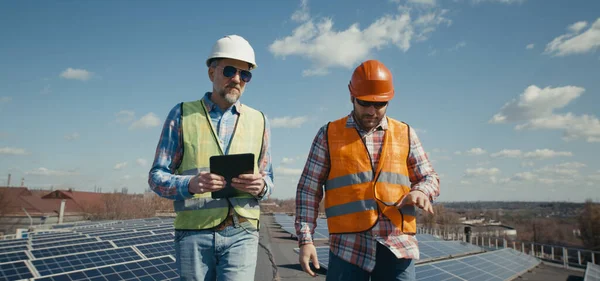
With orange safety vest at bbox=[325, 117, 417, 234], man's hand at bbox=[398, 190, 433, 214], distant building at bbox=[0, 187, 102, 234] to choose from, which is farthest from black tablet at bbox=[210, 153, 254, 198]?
distant building at bbox=[0, 187, 102, 234]

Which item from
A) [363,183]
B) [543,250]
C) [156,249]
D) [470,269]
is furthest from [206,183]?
[543,250]

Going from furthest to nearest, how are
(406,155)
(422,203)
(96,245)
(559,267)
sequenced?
(559,267) < (96,245) < (406,155) < (422,203)

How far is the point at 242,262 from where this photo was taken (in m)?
2.48

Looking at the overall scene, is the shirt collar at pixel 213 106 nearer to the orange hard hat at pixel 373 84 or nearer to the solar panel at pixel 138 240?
the orange hard hat at pixel 373 84

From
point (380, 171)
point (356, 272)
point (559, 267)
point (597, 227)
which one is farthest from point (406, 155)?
point (597, 227)

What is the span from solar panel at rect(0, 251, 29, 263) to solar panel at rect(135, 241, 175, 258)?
299 cm

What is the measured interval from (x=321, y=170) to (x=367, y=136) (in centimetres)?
48

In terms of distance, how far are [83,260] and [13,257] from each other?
189 cm

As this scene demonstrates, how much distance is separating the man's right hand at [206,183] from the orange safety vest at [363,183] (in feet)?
2.94

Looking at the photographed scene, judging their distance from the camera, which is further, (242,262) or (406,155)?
(406,155)

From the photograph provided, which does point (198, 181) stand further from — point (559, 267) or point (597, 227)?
point (597, 227)

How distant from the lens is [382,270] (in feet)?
7.93

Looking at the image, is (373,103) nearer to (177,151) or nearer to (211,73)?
(211,73)

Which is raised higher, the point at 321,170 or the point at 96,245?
the point at 321,170
